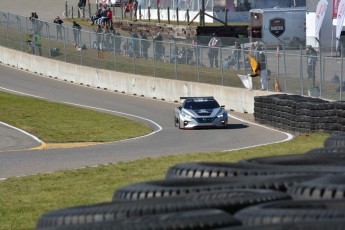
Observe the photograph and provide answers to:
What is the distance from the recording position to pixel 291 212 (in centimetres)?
543

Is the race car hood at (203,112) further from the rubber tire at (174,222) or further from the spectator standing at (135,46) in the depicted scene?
the rubber tire at (174,222)

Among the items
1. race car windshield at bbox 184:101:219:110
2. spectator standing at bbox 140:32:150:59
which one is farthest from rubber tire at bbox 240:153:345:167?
spectator standing at bbox 140:32:150:59

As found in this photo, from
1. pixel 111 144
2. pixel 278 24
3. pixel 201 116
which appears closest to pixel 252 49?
pixel 201 116

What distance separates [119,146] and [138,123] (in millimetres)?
9237

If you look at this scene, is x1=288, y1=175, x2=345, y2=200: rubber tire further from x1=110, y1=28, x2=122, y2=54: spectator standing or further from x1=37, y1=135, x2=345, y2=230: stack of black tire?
x1=110, y1=28, x2=122, y2=54: spectator standing

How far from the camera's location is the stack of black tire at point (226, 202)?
5328 mm

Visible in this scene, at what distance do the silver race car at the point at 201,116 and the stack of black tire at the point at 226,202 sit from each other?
84.0ft

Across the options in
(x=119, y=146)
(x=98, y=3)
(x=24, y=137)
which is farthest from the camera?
(x=98, y=3)

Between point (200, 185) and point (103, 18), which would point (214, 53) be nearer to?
point (103, 18)

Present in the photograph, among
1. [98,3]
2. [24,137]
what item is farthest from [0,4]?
[24,137]

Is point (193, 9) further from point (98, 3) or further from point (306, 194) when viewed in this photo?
point (306, 194)

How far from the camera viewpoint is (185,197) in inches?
245

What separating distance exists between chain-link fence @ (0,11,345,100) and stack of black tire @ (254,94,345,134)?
2056 millimetres

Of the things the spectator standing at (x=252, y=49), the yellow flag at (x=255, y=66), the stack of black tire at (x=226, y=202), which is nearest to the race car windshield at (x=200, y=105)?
the yellow flag at (x=255, y=66)
